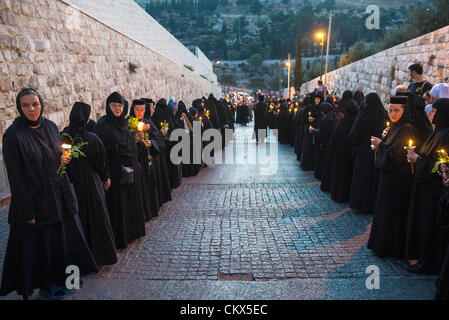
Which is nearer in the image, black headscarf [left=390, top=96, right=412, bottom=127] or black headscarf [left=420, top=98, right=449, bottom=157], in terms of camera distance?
black headscarf [left=420, top=98, right=449, bottom=157]

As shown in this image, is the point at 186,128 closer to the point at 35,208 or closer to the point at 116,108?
the point at 116,108

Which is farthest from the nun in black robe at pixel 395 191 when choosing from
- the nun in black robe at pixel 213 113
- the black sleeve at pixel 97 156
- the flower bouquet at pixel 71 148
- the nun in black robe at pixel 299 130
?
the nun in black robe at pixel 213 113

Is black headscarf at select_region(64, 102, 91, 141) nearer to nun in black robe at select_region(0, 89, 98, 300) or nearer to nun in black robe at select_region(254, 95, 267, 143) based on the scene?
nun in black robe at select_region(0, 89, 98, 300)

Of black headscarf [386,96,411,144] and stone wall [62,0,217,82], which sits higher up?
stone wall [62,0,217,82]

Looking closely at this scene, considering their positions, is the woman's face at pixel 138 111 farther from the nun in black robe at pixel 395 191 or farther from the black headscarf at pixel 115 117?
the nun in black robe at pixel 395 191

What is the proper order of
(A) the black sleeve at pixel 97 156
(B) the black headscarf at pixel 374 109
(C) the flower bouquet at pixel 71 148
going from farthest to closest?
(B) the black headscarf at pixel 374 109
(A) the black sleeve at pixel 97 156
(C) the flower bouquet at pixel 71 148

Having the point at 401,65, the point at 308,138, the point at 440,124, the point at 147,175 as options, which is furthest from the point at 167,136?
the point at 401,65

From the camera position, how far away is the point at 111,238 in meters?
5.19

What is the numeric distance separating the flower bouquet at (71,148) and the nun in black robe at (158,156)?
2498 millimetres

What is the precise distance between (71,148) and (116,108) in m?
1.29

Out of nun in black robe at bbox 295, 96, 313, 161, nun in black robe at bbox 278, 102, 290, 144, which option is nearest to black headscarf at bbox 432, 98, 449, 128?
nun in black robe at bbox 295, 96, 313, 161

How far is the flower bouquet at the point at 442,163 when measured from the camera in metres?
4.09

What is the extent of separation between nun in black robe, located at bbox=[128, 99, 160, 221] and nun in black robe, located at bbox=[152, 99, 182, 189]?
94 centimetres

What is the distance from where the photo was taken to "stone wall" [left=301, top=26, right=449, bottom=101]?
9602 mm
